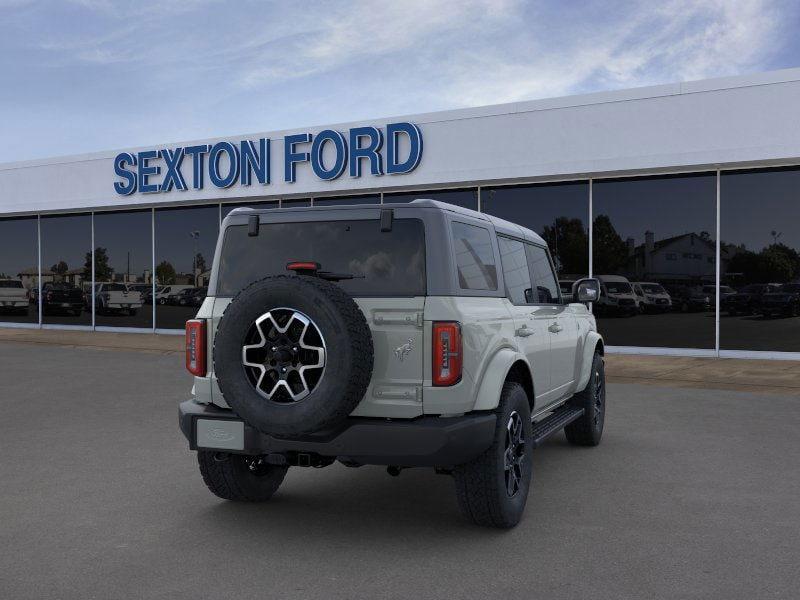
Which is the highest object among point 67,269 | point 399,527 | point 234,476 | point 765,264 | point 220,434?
point 67,269

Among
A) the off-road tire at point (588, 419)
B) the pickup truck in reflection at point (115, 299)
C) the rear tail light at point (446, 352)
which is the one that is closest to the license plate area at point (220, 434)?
the rear tail light at point (446, 352)

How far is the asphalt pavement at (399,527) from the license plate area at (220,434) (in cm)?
53

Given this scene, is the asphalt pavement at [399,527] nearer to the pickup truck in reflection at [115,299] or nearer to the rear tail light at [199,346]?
the rear tail light at [199,346]

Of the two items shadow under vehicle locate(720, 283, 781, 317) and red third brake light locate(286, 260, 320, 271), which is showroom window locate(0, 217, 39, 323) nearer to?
shadow under vehicle locate(720, 283, 781, 317)

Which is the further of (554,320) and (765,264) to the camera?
(765,264)

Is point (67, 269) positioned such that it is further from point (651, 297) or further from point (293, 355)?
point (293, 355)

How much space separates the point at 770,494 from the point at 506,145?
1171 centimetres

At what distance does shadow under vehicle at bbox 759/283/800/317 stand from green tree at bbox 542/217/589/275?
332 cm

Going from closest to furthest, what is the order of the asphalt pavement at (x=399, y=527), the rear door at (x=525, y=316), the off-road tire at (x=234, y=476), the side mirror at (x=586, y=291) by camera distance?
1. the asphalt pavement at (x=399, y=527)
2. the off-road tire at (x=234, y=476)
3. the rear door at (x=525, y=316)
4. the side mirror at (x=586, y=291)

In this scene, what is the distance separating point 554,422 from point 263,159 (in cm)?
1431

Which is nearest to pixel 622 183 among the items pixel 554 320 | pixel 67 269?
pixel 554 320

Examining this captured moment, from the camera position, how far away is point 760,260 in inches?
584

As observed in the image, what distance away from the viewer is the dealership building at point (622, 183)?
14539 mm

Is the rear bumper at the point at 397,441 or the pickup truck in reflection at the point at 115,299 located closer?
the rear bumper at the point at 397,441
